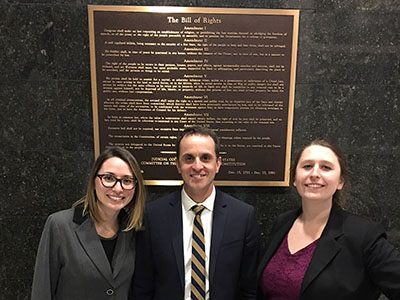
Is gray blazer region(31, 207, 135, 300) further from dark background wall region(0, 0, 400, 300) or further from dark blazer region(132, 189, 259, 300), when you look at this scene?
dark background wall region(0, 0, 400, 300)

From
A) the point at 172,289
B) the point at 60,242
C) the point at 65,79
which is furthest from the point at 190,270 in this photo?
the point at 65,79

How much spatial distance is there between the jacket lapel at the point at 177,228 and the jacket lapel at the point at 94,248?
44 cm

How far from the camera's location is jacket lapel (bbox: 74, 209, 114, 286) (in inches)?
79.0

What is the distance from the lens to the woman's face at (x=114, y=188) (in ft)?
6.66

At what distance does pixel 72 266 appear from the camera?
200 cm

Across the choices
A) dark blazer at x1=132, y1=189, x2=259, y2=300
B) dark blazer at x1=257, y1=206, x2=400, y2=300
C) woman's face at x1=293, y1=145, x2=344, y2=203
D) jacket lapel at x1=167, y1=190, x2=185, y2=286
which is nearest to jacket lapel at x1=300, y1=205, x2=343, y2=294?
dark blazer at x1=257, y1=206, x2=400, y2=300

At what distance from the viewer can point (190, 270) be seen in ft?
7.17

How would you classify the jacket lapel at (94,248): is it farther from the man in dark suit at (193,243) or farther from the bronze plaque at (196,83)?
the bronze plaque at (196,83)

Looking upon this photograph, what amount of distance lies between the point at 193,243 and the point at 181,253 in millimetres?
103

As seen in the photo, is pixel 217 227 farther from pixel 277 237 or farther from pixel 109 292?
pixel 109 292

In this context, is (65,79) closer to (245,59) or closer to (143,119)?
(143,119)

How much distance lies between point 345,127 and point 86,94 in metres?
2.28

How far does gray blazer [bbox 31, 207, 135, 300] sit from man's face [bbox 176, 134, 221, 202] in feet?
2.32

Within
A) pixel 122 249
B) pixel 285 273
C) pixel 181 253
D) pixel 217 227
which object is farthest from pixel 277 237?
pixel 122 249
